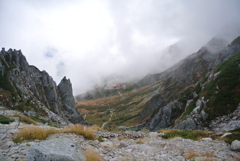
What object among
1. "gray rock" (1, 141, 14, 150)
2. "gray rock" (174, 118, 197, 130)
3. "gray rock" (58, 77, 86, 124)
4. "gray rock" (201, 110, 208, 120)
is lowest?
"gray rock" (174, 118, 197, 130)

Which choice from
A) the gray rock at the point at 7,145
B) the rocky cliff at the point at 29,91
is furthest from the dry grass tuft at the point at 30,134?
the rocky cliff at the point at 29,91

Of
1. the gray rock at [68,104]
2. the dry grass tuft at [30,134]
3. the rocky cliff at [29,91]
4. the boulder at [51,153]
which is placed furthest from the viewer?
the gray rock at [68,104]

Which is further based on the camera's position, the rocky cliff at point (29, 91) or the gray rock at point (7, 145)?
the rocky cliff at point (29, 91)

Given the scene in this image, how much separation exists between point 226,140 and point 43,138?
46.2 ft

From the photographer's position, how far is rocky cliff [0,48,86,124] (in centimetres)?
3658

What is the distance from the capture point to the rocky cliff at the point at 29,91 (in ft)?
120

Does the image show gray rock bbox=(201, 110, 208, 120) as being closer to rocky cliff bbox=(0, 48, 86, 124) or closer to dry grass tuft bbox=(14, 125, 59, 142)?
dry grass tuft bbox=(14, 125, 59, 142)

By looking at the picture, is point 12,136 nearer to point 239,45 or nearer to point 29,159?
point 29,159

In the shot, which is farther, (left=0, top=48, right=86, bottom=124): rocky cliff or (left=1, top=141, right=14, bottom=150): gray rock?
(left=0, top=48, right=86, bottom=124): rocky cliff

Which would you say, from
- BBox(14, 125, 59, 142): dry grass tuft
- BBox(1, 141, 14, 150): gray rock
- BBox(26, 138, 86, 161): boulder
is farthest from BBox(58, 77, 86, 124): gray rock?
BBox(26, 138, 86, 161): boulder

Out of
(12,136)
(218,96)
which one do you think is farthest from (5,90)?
(218,96)

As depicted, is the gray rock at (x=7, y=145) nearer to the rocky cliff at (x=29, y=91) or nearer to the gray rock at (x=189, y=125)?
the gray rock at (x=189, y=125)

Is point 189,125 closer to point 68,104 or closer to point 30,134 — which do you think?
point 30,134

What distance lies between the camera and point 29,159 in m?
5.47
